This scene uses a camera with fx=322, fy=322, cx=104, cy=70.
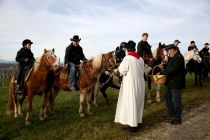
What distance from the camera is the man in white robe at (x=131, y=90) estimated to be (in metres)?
9.05

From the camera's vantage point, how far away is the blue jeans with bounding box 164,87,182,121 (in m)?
9.67

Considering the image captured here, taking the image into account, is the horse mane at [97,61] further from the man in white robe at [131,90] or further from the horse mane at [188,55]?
the horse mane at [188,55]

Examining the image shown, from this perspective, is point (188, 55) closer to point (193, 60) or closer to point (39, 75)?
point (193, 60)

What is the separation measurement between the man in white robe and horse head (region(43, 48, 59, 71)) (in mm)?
2461

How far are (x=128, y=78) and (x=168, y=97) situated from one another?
1803mm

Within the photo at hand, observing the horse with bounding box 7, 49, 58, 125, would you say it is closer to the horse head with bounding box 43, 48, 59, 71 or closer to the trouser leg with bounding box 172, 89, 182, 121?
the horse head with bounding box 43, 48, 59, 71

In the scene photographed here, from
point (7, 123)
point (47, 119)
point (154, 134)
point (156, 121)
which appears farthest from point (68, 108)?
point (154, 134)

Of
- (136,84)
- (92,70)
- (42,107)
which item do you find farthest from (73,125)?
(136,84)

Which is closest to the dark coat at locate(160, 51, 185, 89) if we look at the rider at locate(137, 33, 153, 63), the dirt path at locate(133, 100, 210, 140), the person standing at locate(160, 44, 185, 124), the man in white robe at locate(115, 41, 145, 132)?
the person standing at locate(160, 44, 185, 124)

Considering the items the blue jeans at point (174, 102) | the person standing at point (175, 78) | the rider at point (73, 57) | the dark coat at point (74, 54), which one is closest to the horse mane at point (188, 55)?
the dark coat at point (74, 54)

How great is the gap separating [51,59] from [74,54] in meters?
1.64

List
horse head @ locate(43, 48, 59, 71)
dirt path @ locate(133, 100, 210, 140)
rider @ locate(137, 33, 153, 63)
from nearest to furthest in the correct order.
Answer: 1. dirt path @ locate(133, 100, 210, 140)
2. horse head @ locate(43, 48, 59, 71)
3. rider @ locate(137, 33, 153, 63)

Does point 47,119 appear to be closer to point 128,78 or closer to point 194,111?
point 128,78

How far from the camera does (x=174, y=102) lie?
32.0ft
